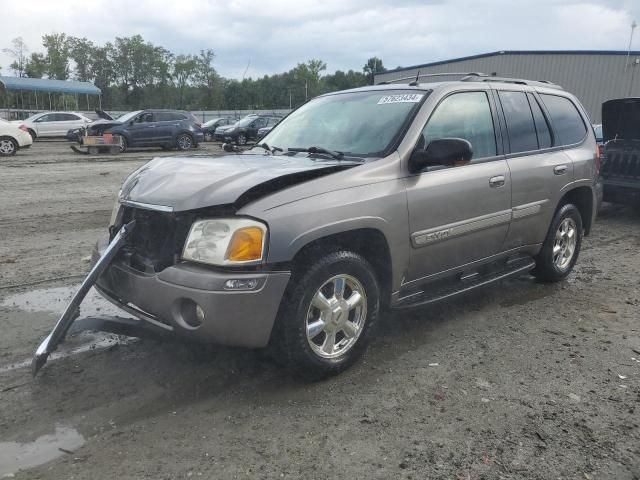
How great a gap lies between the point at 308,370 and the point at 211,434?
702mm

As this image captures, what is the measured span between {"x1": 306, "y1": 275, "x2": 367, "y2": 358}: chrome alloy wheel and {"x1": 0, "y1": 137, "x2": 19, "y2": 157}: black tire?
1887cm

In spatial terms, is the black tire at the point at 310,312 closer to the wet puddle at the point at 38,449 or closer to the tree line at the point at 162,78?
the wet puddle at the point at 38,449

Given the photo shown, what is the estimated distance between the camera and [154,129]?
22.4 m

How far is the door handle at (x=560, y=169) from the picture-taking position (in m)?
5.02

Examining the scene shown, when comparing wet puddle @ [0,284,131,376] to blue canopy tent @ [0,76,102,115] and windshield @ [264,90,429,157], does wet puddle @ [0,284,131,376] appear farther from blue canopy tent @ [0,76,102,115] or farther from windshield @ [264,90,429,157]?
blue canopy tent @ [0,76,102,115]

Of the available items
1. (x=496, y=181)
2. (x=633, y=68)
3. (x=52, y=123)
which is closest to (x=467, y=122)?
(x=496, y=181)

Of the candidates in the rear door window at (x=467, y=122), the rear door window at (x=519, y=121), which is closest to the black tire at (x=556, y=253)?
the rear door window at (x=519, y=121)

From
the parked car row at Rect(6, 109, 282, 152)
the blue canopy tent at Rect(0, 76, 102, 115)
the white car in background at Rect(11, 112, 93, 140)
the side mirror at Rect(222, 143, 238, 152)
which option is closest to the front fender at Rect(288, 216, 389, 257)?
the side mirror at Rect(222, 143, 238, 152)

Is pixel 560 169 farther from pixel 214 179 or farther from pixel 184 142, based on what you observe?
pixel 184 142

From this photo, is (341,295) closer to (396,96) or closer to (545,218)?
(396,96)

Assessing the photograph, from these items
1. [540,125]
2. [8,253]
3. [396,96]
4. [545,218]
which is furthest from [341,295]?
[8,253]

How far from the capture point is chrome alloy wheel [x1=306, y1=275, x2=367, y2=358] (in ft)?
10.8

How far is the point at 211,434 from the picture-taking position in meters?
2.86

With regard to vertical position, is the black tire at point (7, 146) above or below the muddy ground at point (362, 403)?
above
